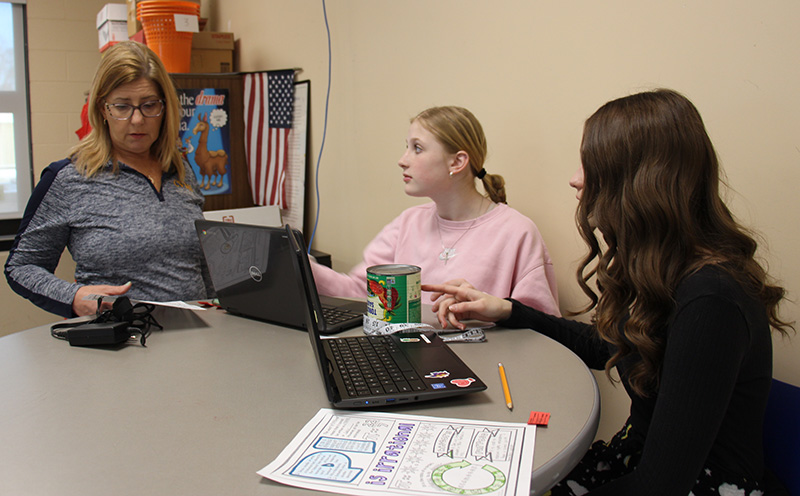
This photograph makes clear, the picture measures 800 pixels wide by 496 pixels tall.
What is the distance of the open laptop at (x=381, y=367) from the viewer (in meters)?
0.93

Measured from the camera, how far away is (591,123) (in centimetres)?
105

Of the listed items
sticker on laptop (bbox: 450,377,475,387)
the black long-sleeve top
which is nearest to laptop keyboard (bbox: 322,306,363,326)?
sticker on laptop (bbox: 450,377,475,387)

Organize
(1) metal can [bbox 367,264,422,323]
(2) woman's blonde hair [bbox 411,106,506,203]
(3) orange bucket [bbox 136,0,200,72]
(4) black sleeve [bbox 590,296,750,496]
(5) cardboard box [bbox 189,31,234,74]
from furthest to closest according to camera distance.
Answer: (5) cardboard box [bbox 189,31,234,74] → (3) orange bucket [bbox 136,0,200,72] → (2) woman's blonde hair [bbox 411,106,506,203] → (1) metal can [bbox 367,264,422,323] → (4) black sleeve [bbox 590,296,750,496]

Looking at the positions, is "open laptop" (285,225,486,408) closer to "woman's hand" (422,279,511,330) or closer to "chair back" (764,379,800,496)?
"woman's hand" (422,279,511,330)

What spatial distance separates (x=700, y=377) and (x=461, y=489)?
38 cm

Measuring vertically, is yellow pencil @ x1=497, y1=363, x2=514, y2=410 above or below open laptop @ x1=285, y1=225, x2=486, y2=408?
below

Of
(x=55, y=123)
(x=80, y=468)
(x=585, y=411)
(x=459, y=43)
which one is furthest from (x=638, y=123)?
(x=55, y=123)

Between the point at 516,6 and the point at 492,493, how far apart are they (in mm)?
1620

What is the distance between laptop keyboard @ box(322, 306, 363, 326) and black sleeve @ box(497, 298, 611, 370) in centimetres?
36

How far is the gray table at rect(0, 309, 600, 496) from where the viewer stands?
2.48 feet

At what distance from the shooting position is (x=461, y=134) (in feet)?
5.72

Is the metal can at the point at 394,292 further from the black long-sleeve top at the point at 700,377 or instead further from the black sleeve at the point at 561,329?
the black long-sleeve top at the point at 700,377

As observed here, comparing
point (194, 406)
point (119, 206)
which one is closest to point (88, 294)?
point (119, 206)

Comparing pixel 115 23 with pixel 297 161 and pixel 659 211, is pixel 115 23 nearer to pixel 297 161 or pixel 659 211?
pixel 297 161
